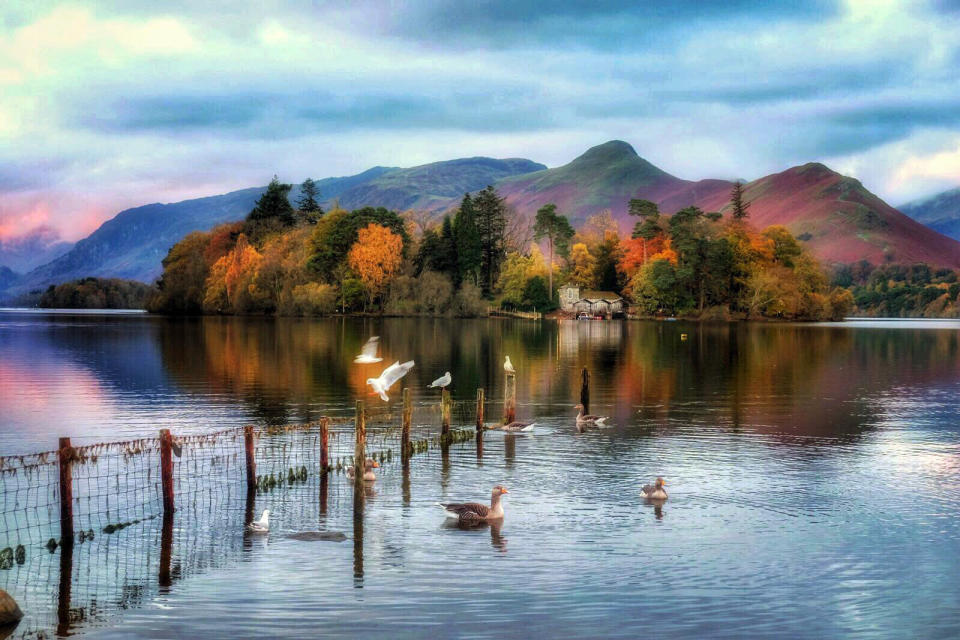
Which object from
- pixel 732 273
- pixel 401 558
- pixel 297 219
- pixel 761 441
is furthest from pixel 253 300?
pixel 401 558

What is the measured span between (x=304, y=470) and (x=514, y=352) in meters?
55.4

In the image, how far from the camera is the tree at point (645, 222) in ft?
577

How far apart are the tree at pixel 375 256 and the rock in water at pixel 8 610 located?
14875 centimetres

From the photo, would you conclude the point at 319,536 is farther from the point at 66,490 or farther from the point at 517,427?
the point at 517,427

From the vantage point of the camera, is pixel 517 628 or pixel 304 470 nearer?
pixel 517 628

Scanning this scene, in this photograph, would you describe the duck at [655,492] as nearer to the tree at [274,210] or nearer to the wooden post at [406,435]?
the wooden post at [406,435]

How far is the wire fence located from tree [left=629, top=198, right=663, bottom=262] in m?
147

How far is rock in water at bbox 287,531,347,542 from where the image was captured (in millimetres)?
20156

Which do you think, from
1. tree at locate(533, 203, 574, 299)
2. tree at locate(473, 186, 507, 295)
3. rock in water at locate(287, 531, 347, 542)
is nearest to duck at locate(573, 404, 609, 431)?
rock in water at locate(287, 531, 347, 542)

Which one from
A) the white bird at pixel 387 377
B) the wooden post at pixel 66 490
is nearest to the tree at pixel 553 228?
the white bird at pixel 387 377

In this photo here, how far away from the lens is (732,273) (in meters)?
170

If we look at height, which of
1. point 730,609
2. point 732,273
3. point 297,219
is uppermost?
point 297,219

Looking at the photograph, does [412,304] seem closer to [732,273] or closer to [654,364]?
[732,273]

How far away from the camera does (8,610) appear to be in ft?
49.8
